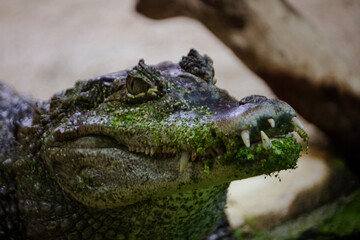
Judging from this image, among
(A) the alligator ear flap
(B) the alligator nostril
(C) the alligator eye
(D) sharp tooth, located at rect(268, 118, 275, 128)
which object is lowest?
(D) sharp tooth, located at rect(268, 118, 275, 128)

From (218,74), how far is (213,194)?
5.95 m

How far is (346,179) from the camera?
5.02 m

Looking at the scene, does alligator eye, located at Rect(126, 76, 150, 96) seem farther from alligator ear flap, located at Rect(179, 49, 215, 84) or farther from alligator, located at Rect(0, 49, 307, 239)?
alligator ear flap, located at Rect(179, 49, 215, 84)

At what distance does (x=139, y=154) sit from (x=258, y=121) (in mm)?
797

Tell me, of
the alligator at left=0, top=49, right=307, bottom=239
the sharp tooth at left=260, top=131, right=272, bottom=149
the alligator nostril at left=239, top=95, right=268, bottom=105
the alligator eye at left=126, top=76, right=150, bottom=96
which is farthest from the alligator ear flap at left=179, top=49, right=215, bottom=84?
the sharp tooth at left=260, top=131, right=272, bottom=149

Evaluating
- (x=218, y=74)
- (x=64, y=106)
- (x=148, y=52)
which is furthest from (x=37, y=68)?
(x=64, y=106)

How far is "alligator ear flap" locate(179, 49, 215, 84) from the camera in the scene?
8.81 feet

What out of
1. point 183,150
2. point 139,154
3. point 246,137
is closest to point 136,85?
point 139,154

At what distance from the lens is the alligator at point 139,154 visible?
6.81ft

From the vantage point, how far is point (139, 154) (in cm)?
234

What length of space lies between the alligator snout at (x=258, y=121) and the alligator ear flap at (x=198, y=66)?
0.64 m

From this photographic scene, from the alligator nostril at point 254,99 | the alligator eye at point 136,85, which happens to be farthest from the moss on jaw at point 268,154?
the alligator eye at point 136,85

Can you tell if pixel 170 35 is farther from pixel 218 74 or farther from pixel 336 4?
pixel 336 4

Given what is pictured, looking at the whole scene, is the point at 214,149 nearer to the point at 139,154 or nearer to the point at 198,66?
the point at 139,154
